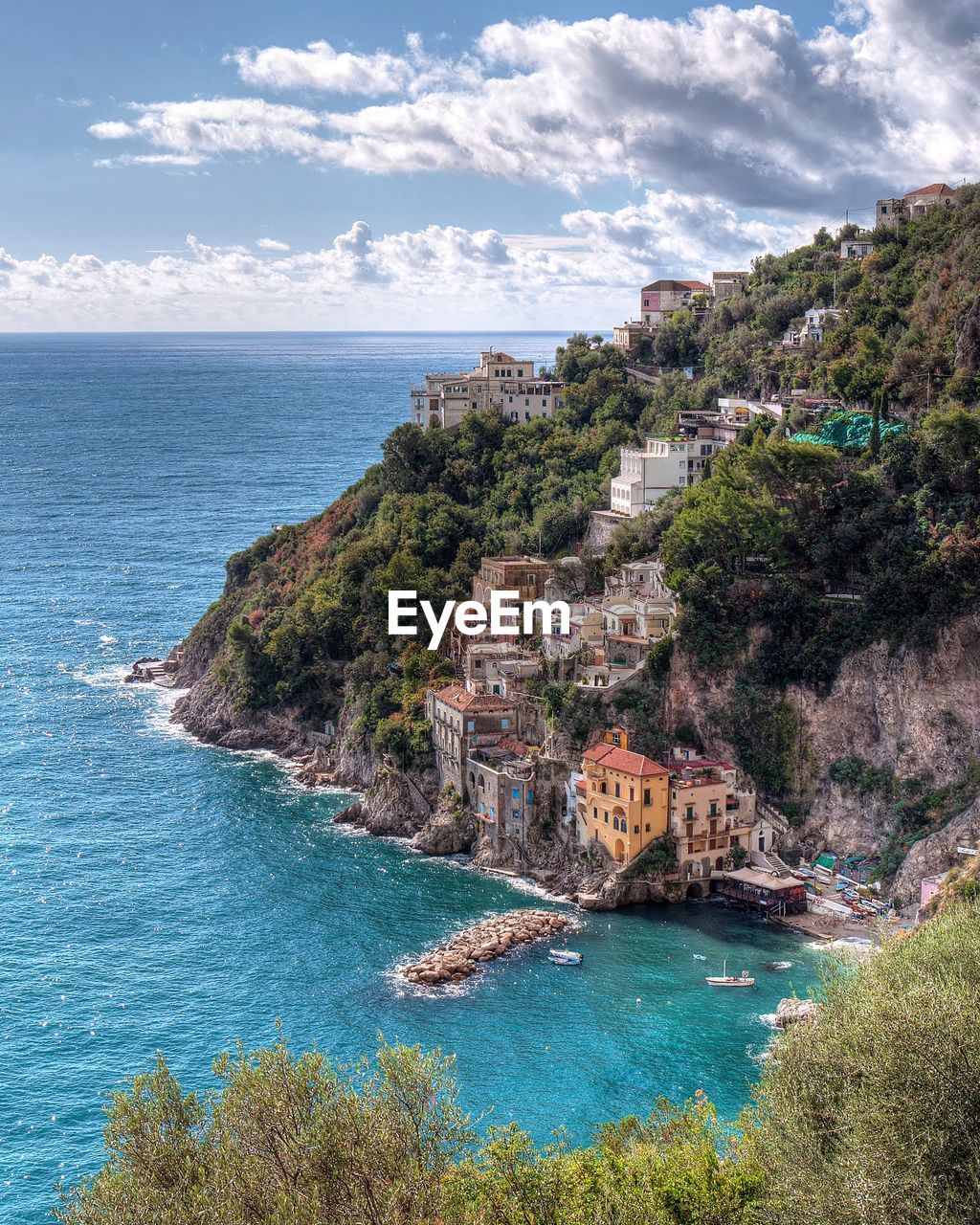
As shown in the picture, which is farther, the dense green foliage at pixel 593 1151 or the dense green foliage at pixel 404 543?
the dense green foliage at pixel 404 543

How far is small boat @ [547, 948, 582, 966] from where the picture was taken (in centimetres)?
4847

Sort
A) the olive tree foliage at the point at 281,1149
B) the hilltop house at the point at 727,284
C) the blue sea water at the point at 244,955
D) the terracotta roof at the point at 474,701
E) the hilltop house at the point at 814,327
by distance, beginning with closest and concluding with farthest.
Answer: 1. the olive tree foliage at the point at 281,1149
2. the blue sea water at the point at 244,955
3. the terracotta roof at the point at 474,701
4. the hilltop house at the point at 814,327
5. the hilltop house at the point at 727,284

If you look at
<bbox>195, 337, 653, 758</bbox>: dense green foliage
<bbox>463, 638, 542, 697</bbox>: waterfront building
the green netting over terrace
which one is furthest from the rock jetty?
the green netting over terrace

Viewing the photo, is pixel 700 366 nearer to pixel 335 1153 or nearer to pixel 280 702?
pixel 280 702

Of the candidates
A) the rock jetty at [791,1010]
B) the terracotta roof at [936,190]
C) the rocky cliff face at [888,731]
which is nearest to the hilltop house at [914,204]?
the terracotta roof at [936,190]

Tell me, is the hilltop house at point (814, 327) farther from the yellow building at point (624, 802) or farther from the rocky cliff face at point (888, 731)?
the yellow building at point (624, 802)

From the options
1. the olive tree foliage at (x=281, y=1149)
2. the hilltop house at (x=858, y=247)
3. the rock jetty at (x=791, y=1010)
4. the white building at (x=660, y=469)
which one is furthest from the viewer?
the hilltop house at (x=858, y=247)

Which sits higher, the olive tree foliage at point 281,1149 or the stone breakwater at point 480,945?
the olive tree foliage at point 281,1149

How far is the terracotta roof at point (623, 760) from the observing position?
178ft

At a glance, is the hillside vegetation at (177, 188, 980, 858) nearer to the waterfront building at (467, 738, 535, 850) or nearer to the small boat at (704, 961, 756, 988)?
the waterfront building at (467, 738, 535, 850)

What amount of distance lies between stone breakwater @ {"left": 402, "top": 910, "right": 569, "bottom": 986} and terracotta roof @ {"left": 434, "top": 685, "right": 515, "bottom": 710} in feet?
36.5

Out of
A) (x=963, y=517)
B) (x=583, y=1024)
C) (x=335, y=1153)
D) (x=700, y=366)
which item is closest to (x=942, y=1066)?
(x=335, y=1153)

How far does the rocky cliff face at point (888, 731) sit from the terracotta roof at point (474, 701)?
940 cm

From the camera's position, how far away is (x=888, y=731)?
180 feet
